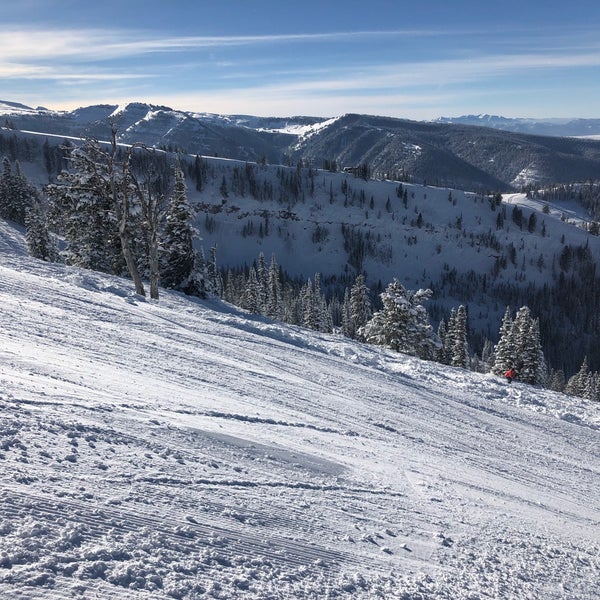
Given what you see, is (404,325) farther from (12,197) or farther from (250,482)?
(12,197)

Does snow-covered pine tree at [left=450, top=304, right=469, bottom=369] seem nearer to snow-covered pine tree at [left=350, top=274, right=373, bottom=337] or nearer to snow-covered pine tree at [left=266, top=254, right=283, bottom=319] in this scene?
snow-covered pine tree at [left=350, top=274, right=373, bottom=337]

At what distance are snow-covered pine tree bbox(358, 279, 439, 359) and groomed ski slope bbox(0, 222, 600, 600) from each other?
22.8 metres

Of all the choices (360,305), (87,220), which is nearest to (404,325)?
(360,305)

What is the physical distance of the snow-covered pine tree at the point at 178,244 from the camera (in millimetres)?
31656

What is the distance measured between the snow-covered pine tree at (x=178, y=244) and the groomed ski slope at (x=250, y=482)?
62.3 feet

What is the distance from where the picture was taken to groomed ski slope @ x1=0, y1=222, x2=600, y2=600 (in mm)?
4336

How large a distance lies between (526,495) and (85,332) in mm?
10589

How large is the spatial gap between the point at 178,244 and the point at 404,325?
18.6 m

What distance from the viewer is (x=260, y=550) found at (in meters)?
4.88

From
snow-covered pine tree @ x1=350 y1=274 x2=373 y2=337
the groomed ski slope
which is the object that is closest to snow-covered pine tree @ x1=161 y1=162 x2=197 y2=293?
the groomed ski slope

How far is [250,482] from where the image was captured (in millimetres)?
6125

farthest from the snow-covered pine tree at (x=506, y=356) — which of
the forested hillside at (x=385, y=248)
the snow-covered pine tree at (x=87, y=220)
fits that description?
the forested hillside at (x=385, y=248)

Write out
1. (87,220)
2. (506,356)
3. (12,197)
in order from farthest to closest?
(12,197) < (506,356) < (87,220)

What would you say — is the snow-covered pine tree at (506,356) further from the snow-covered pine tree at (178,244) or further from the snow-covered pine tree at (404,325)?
the snow-covered pine tree at (178,244)
